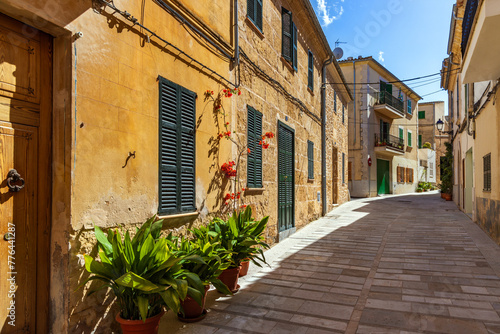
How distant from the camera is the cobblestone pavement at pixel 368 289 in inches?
138

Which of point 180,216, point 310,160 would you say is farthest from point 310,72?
point 180,216

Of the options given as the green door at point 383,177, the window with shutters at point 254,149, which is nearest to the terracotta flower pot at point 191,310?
the window with shutters at point 254,149

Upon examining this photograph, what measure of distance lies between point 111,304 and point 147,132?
1747 mm

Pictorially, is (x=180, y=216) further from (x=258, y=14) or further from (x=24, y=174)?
(x=258, y=14)

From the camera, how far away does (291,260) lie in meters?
6.31

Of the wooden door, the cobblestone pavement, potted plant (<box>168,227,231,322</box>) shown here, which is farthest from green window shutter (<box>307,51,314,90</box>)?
the wooden door

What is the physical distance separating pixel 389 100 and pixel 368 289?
2143cm

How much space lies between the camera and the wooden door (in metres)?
2.55

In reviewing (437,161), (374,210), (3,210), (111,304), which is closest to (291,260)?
(111,304)

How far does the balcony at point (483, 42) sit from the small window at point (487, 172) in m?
2.25

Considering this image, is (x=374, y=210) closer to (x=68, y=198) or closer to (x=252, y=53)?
(x=252, y=53)

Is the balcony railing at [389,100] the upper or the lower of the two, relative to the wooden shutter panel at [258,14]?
upper

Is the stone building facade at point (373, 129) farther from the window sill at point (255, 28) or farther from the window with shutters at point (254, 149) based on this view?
the window with shutters at point (254, 149)

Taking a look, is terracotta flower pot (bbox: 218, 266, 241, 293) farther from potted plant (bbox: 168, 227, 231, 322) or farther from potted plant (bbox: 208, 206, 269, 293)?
potted plant (bbox: 168, 227, 231, 322)
